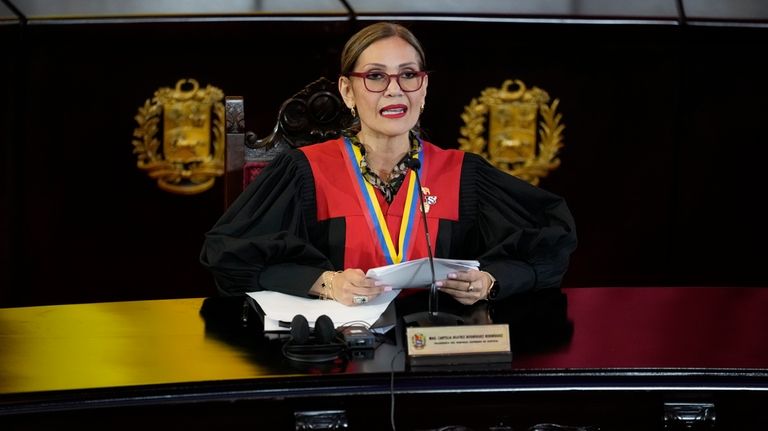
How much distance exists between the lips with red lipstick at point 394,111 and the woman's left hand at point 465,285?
40cm

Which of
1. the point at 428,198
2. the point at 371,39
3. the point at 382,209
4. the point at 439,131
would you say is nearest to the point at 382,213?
the point at 382,209

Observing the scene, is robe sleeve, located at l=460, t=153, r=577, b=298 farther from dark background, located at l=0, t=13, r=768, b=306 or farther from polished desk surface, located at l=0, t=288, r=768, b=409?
dark background, located at l=0, t=13, r=768, b=306

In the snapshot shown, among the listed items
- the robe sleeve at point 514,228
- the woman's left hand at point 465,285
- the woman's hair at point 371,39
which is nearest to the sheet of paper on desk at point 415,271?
the woman's left hand at point 465,285

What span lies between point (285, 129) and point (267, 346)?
107 centimetres

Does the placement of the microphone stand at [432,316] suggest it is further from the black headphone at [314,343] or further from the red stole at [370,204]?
the red stole at [370,204]

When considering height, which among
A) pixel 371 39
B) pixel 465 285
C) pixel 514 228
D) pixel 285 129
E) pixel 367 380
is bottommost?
pixel 367 380

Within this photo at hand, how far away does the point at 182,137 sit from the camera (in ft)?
13.7

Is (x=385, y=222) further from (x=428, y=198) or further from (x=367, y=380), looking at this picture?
(x=367, y=380)

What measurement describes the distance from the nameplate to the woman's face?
739 millimetres

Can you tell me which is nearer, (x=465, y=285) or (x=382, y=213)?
(x=465, y=285)

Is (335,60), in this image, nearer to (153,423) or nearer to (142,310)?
(142,310)

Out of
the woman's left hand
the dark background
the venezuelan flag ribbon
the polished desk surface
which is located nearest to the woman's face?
the venezuelan flag ribbon

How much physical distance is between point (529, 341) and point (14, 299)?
2471mm

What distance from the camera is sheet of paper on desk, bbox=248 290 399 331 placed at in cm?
226
